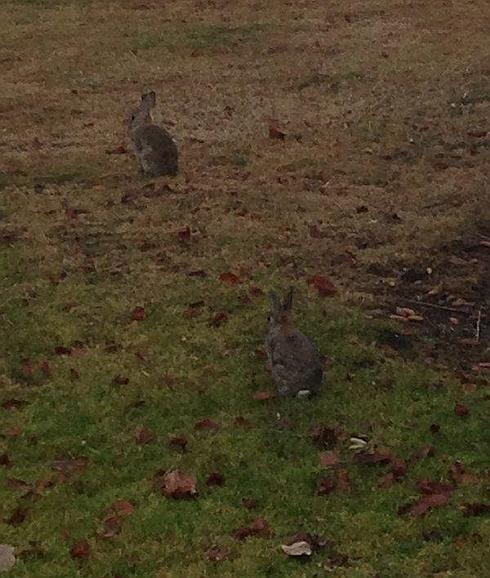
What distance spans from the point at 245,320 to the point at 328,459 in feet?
6.39

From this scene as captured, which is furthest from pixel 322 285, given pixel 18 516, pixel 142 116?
pixel 142 116

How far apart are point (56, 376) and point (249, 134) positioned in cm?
601

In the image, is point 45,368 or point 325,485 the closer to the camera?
point 325,485

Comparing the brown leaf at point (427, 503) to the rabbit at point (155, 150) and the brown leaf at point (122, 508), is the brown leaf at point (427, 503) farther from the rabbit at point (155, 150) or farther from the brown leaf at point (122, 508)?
the rabbit at point (155, 150)

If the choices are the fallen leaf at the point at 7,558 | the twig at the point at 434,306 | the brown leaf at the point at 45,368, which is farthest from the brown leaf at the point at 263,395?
the fallen leaf at the point at 7,558

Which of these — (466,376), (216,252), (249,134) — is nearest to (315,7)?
(249,134)

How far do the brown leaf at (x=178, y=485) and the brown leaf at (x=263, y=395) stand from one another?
942 millimetres

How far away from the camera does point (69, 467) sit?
252 inches

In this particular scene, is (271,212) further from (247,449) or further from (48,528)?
(48,528)

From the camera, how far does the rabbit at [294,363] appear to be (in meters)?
6.89

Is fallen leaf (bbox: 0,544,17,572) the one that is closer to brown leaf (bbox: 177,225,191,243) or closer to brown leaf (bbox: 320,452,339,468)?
brown leaf (bbox: 320,452,339,468)

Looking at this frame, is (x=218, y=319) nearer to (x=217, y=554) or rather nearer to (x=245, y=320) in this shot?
(x=245, y=320)

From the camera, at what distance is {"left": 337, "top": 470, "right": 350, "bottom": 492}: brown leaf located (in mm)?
6023

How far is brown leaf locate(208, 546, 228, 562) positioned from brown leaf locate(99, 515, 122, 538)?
52cm
